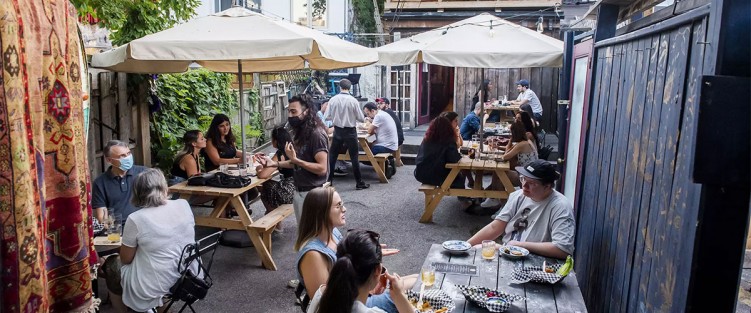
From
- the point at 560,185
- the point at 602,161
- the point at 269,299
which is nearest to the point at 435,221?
the point at 560,185

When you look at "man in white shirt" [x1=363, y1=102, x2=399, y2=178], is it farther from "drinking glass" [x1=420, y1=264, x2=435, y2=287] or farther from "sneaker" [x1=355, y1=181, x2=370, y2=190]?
"drinking glass" [x1=420, y1=264, x2=435, y2=287]

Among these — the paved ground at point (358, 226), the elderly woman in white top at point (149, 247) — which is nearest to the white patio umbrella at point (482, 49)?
the paved ground at point (358, 226)

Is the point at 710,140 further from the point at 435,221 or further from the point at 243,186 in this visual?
the point at 435,221

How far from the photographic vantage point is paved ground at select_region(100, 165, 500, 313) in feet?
17.0

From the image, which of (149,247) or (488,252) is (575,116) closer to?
(488,252)

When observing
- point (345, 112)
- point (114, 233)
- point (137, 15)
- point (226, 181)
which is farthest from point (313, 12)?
point (114, 233)

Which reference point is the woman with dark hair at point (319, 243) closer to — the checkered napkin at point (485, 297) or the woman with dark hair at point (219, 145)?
the checkered napkin at point (485, 297)

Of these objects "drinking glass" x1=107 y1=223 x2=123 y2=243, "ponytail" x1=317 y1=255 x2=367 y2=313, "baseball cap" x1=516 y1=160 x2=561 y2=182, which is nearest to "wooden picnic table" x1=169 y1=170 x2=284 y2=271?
"drinking glass" x1=107 y1=223 x2=123 y2=243

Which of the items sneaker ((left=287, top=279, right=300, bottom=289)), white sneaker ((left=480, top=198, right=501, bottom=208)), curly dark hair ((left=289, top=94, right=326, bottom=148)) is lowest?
sneaker ((left=287, top=279, right=300, bottom=289))

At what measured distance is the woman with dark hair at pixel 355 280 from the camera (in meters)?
2.61

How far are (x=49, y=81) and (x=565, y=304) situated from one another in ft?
8.94

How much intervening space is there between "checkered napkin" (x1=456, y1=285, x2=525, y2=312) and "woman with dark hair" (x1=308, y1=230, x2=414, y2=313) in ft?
1.26

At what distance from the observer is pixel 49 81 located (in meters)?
1.70

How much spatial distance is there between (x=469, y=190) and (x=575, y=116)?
1.89 meters
